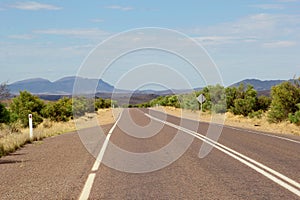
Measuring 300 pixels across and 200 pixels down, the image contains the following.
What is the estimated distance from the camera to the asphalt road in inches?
309

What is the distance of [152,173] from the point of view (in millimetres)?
10055

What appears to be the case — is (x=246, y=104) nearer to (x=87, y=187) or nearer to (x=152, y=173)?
(x=152, y=173)

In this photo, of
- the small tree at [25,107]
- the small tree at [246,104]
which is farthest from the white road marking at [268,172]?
the small tree at [246,104]

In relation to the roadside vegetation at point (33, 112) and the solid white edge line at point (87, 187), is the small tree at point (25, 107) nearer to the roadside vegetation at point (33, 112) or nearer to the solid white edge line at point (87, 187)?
the roadside vegetation at point (33, 112)

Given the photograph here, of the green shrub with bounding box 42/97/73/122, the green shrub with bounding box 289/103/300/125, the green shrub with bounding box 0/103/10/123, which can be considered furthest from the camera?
the green shrub with bounding box 42/97/73/122

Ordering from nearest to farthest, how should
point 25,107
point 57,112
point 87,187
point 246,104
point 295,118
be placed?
point 87,187
point 295,118
point 25,107
point 246,104
point 57,112

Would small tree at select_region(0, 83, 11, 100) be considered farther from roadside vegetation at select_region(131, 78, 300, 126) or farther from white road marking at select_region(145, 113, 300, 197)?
roadside vegetation at select_region(131, 78, 300, 126)

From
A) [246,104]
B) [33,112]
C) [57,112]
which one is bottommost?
[57,112]

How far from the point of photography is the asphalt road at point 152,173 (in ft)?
25.8

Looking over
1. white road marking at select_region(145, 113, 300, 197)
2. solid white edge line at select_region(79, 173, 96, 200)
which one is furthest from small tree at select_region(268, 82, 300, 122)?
solid white edge line at select_region(79, 173, 96, 200)

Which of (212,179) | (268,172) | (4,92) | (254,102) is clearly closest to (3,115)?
(4,92)

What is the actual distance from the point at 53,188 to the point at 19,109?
37.4 meters

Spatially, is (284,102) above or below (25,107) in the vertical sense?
above

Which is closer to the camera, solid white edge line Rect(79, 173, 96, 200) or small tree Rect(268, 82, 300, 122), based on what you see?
solid white edge line Rect(79, 173, 96, 200)
